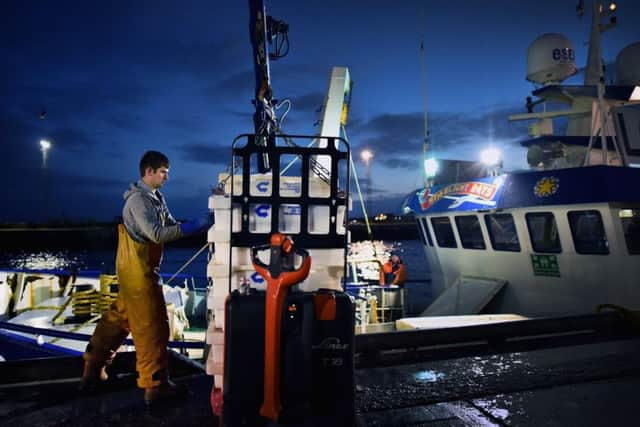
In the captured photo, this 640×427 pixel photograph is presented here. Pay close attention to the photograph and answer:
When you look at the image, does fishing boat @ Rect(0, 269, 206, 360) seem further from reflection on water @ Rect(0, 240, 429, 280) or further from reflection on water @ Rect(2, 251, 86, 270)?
reflection on water @ Rect(2, 251, 86, 270)

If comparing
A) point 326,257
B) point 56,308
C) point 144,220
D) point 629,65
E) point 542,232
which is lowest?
point 56,308

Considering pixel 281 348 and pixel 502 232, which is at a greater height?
pixel 502 232

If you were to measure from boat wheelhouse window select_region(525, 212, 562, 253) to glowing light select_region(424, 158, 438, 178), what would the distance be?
3.31m

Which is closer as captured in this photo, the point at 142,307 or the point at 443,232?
the point at 142,307

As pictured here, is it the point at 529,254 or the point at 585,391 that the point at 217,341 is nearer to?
the point at 585,391

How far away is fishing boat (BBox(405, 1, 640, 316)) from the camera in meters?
8.16

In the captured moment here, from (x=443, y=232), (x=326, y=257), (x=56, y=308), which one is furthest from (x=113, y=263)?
(x=326, y=257)

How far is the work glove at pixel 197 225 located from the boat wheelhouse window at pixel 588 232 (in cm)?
798

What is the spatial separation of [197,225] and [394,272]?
34.3ft

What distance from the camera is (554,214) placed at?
8.95 m

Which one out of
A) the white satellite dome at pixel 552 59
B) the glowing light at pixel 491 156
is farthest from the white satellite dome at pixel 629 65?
the glowing light at pixel 491 156

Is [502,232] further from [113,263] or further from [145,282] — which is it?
[113,263]

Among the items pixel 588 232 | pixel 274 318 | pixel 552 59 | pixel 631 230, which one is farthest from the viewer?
pixel 552 59

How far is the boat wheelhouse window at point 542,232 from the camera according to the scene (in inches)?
370
